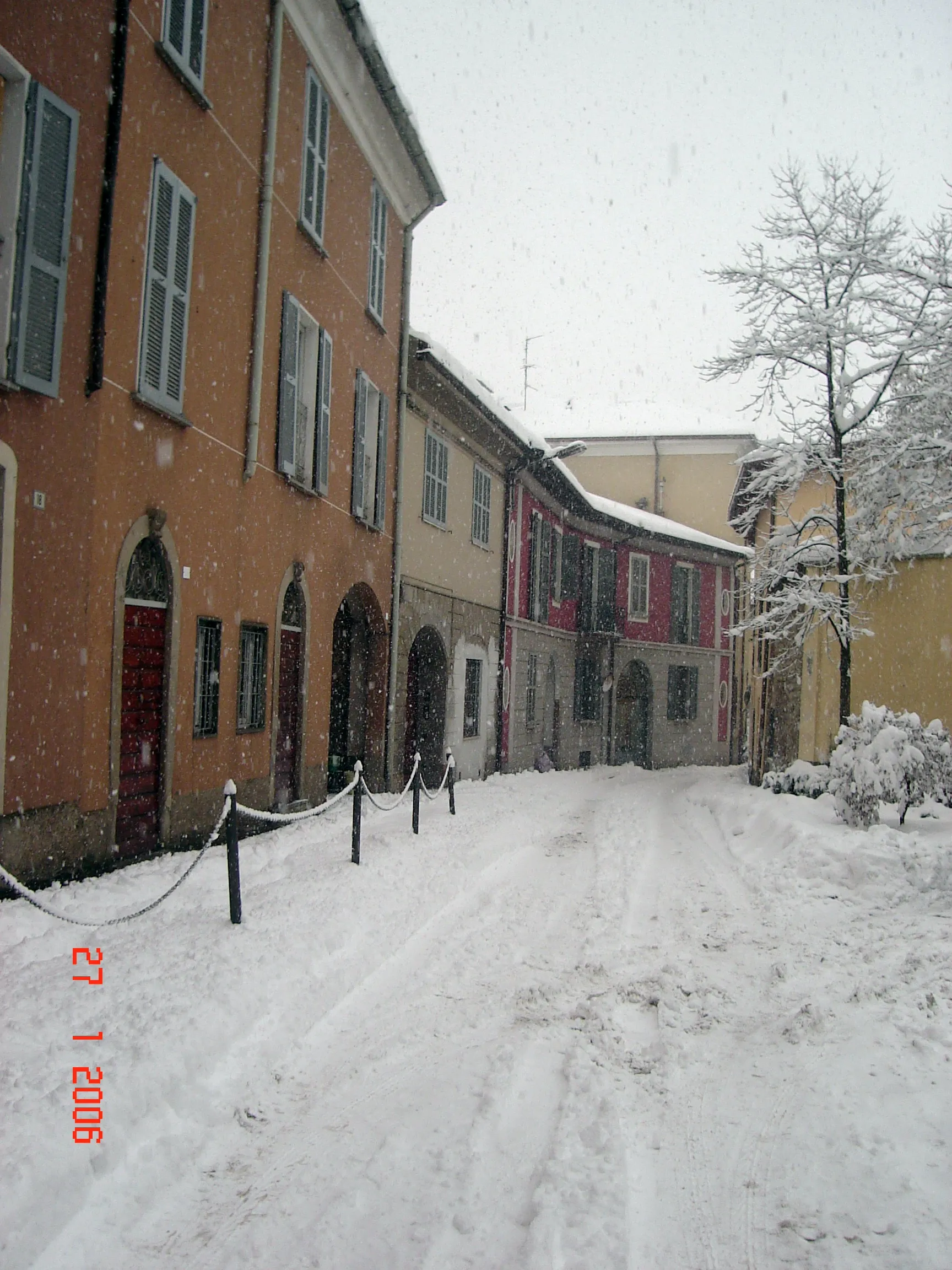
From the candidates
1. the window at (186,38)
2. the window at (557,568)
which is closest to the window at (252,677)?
the window at (186,38)

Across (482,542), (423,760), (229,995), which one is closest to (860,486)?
(482,542)

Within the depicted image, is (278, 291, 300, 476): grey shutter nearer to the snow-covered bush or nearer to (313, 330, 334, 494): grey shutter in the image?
(313, 330, 334, 494): grey shutter

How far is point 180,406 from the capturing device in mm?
7375

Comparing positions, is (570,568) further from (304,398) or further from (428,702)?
(304,398)

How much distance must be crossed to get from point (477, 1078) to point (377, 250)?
11442 mm

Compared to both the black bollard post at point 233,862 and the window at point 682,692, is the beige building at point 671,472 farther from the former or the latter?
the black bollard post at point 233,862

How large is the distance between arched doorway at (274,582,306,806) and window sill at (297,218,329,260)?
153 inches

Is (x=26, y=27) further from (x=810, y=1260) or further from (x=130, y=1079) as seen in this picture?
(x=810, y=1260)

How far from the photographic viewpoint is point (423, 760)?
14711 millimetres

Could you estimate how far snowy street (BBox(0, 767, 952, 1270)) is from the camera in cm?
271

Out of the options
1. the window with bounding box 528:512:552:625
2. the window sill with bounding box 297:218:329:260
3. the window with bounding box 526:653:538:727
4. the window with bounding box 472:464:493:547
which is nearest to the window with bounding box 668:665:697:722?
the window with bounding box 528:512:552:625

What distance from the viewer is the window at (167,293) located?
6.90 metres

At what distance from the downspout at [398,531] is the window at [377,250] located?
0.69 meters
